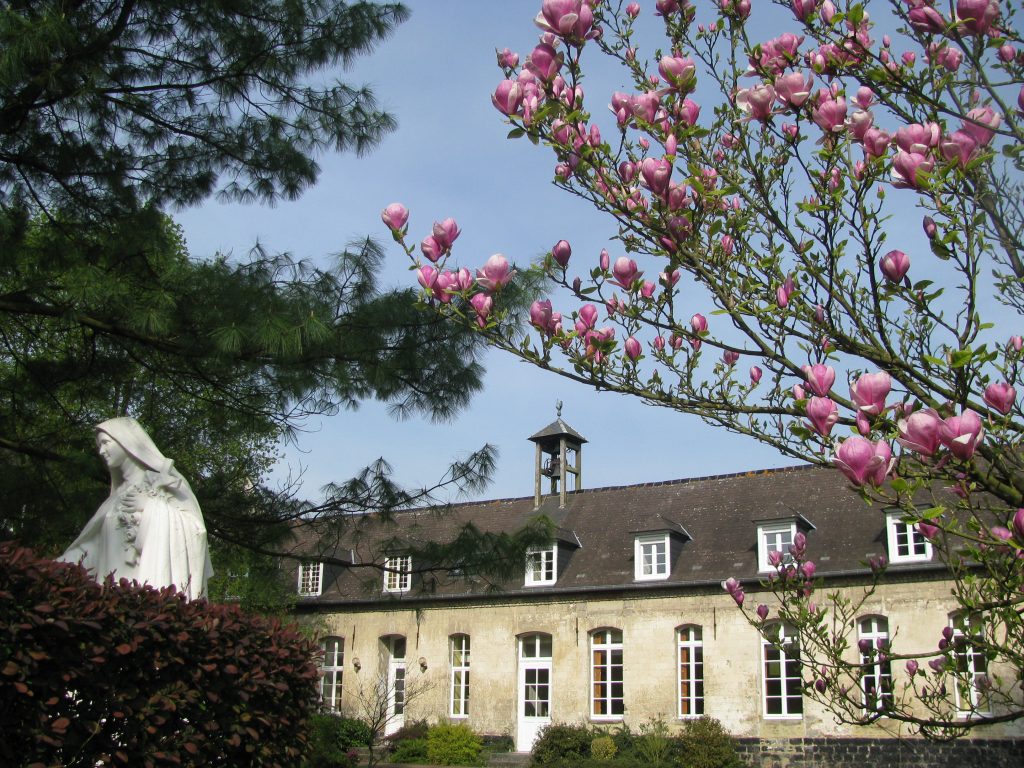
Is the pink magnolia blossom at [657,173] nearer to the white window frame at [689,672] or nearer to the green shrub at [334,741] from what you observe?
the green shrub at [334,741]

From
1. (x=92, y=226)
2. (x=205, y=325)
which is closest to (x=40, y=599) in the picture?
(x=205, y=325)

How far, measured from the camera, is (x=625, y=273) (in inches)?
142

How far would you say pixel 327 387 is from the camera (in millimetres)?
7109

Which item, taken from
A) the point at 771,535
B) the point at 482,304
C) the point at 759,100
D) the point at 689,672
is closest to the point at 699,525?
the point at 771,535

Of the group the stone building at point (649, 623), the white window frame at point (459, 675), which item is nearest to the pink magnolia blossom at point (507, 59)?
the stone building at point (649, 623)

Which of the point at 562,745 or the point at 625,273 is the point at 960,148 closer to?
the point at 625,273

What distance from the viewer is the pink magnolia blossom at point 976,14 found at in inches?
109

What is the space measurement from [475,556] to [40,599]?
5.05 metres

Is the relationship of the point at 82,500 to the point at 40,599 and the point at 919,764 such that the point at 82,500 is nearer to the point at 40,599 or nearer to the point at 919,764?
the point at 40,599

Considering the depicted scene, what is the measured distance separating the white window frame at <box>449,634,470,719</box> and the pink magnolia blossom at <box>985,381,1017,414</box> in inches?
862

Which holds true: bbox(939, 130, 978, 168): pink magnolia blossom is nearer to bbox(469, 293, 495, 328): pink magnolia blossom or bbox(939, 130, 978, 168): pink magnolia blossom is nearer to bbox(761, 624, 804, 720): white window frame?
bbox(469, 293, 495, 328): pink magnolia blossom

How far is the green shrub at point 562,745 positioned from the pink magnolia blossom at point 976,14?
18.8 metres

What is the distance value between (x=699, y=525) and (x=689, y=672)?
340 centimetres

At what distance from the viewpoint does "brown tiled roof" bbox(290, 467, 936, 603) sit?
67.1ft
